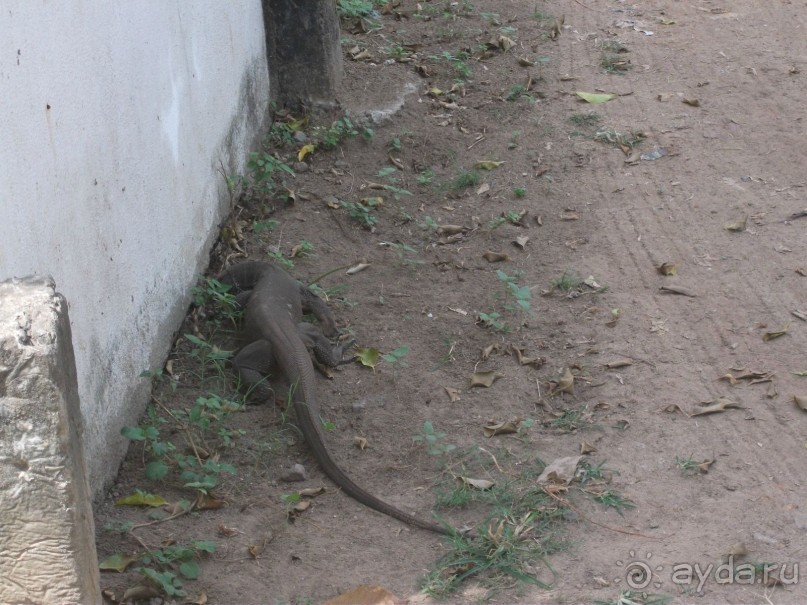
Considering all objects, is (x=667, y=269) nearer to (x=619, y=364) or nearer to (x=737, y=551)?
(x=619, y=364)

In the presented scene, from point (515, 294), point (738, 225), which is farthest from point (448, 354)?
point (738, 225)

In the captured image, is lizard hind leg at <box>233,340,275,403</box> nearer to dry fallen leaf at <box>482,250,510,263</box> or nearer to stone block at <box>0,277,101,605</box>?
dry fallen leaf at <box>482,250,510,263</box>

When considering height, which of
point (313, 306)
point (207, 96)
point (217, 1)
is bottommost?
point (313, 306)

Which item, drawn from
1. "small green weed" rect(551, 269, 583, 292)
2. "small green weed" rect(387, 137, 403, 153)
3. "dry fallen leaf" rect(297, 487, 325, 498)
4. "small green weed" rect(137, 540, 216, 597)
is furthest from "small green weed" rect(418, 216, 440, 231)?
"small green weed" rect(137, 540, 216, 597)

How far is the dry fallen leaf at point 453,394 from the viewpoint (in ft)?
15.7

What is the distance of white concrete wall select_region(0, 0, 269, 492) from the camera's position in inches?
132

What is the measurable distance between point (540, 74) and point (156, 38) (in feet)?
13.5

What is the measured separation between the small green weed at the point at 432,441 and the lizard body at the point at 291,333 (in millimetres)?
387

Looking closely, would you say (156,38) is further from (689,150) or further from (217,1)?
(689,150)

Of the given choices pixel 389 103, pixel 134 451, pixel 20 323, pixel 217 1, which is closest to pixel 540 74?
pixel 389 103

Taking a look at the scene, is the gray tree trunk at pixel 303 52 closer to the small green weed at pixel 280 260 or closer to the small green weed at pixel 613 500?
the small green weed at pixel 280 260

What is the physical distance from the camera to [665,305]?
525 cm

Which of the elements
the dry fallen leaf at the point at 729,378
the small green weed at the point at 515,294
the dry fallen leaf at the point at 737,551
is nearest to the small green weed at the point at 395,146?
the small green weed at the point at 515,294

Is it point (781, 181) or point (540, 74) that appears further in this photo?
point (540, 74)
